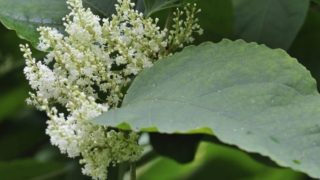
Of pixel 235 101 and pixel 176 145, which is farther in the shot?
pixel 176 145

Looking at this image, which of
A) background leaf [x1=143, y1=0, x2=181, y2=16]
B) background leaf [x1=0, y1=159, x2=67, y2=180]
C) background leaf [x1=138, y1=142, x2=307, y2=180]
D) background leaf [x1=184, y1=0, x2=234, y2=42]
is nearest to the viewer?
background leaf [x1=143, y1=0, x2=181, y2=16]

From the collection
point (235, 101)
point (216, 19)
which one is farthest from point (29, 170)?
point (235, 101)

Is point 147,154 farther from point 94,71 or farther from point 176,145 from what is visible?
point 94,71

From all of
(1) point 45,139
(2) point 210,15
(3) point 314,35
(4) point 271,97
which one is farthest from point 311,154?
(1) point 45,139

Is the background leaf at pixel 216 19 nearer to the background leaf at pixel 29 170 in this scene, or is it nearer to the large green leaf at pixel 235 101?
the large green leaf at pixel 235 101

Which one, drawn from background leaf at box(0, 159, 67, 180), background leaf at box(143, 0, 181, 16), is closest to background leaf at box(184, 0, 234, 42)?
background leaf at box(143, 0, 181, 16)

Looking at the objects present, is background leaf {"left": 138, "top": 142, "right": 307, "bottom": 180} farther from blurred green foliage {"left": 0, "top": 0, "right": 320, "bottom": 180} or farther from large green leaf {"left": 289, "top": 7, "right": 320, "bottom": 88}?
large green leaf {"left": 289, "top": 7, "right": 320, "bottom": 88}
